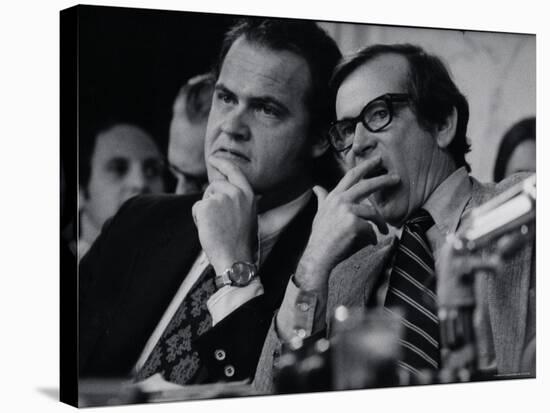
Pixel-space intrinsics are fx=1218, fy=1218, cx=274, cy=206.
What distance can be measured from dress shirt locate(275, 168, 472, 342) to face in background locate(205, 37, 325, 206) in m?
0.61

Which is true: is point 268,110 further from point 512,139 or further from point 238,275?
point 512,139

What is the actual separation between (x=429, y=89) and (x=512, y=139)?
2.54 ft

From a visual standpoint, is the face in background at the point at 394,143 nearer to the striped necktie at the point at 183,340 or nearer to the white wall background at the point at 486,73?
the white wall background at the point at 486,73

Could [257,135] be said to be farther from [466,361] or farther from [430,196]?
[466,361]

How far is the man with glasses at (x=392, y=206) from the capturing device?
290 inches

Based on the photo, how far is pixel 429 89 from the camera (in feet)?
25.3

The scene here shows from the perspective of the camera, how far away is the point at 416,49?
771cm

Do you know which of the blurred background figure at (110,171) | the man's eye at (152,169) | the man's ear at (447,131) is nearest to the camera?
the blurred background figure at (110,171)

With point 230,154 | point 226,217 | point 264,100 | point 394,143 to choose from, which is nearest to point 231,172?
point 230,154

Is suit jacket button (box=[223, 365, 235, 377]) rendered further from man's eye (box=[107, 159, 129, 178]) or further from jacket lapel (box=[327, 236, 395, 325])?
man's eye (box=[107, 159, 129, 178])

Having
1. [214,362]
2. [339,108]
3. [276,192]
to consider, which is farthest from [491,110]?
[214,362]

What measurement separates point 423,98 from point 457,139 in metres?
0.38

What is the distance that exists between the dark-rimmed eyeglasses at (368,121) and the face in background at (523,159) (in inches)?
39.0

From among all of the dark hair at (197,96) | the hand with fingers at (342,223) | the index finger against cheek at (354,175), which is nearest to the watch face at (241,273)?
the hand with fingers at (342,223)
